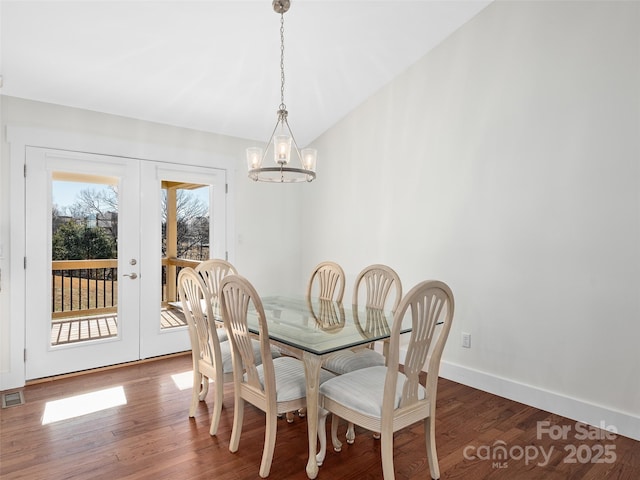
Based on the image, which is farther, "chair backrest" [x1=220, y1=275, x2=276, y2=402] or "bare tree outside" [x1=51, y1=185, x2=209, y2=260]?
"bare tree outside" [x1=51, y1=185, x2=209, y2=260]

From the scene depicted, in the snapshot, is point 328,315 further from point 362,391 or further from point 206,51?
point 206,51

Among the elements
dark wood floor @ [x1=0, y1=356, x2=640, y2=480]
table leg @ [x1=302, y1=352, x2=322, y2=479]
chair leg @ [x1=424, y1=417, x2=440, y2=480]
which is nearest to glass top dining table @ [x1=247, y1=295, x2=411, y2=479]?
table leg @ [x1=302, y1=352, x2=322, y2=479]

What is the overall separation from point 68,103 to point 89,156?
47 centimetres

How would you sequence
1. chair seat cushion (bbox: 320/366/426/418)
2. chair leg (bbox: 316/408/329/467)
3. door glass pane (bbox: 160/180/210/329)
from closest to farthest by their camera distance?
chair seat cushion (bbox: 320/366/426/418), chair leg (bbox: 316/408/329/467), door glass pane (bbox: 160/180/210/329)

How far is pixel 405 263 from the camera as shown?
3.93m

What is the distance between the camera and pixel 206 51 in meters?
3.22

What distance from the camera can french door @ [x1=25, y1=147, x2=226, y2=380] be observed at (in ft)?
11.3

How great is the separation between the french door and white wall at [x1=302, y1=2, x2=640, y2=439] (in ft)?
7.68

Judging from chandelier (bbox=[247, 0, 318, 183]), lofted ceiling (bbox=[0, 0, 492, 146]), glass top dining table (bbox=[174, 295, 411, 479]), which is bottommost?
glass top dining table (bbox=[174, 295, 411, 479])

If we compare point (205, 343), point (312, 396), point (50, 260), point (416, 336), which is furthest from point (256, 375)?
point (50, 260)

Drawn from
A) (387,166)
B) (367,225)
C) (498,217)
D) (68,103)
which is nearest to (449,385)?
(498,217)

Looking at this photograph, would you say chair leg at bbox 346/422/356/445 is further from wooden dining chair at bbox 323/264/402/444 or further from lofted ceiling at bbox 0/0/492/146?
lofted ceiling at bbox 0/0/492/146

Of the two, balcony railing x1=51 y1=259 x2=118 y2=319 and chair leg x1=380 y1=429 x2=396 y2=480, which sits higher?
balcony railing x1=51 y1=259 x2=118 y2=319

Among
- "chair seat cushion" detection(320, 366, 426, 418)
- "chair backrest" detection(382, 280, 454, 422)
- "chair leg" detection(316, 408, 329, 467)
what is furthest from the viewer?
"chair leg" detection(316, 408, 329, 467)
